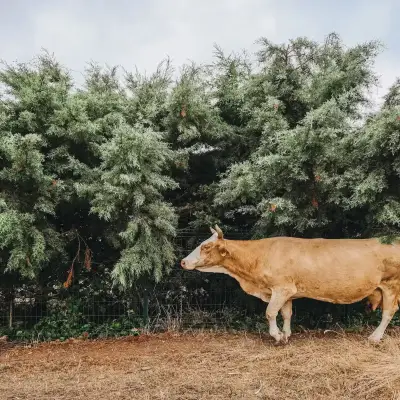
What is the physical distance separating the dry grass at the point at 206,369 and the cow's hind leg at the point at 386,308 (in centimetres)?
13

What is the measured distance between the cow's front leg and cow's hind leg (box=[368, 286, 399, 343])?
4.32 ft

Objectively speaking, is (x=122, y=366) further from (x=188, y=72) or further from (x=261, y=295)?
(x=188, y=72)

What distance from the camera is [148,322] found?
7.78m

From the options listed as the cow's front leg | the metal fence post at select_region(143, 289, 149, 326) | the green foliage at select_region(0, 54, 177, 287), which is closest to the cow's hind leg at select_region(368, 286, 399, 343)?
the cow's front leg

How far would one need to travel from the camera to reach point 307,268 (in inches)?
251

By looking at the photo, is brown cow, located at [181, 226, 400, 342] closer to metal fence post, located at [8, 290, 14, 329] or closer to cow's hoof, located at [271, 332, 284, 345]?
cow's hoof, located at [271, 332, 284, 345]

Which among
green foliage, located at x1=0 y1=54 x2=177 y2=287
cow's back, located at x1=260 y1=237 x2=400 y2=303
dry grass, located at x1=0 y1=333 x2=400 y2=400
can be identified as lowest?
dry grass, located at x1=0 y1=333 x2=400 y2=400

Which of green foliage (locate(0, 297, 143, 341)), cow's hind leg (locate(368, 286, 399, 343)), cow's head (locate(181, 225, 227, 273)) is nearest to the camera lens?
cow's hind leg (locate(368, 286, 399, 343))

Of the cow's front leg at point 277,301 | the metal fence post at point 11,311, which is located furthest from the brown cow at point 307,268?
the metal fence post at point 11,311

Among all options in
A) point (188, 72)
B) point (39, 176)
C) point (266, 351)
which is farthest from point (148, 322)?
point (188, 72)

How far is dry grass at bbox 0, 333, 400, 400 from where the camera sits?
15.5ft

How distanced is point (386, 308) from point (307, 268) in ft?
4.18

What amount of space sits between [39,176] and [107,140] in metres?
1.34

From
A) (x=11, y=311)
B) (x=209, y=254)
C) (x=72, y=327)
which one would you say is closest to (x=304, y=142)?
(x=209, y=254)
